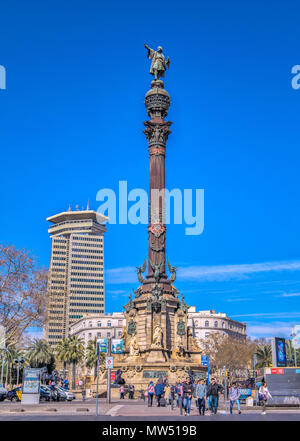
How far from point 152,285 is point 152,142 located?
1747 centimetres

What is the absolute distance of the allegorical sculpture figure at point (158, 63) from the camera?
222 ft

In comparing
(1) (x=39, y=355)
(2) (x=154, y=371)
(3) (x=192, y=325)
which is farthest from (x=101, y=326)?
(2) (x=154, y=371)

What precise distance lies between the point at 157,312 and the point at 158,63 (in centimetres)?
3175

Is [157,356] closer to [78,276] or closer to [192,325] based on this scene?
[192,325]

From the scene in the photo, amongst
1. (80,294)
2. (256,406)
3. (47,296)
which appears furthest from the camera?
(80,294)

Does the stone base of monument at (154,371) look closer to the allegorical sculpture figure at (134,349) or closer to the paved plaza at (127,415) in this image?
the allegorical sculpture figure at (134,349)

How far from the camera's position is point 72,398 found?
4428cm

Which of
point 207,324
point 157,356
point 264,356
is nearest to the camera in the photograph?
point 157,356

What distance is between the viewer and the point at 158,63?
67.9 metres

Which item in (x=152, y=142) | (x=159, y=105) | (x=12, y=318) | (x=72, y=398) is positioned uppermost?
(x=159, y=105)

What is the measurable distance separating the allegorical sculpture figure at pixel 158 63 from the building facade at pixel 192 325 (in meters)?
Result: 88.8

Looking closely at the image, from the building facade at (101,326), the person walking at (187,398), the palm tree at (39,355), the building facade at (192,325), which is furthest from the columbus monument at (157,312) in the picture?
the building facade at (101,326)
